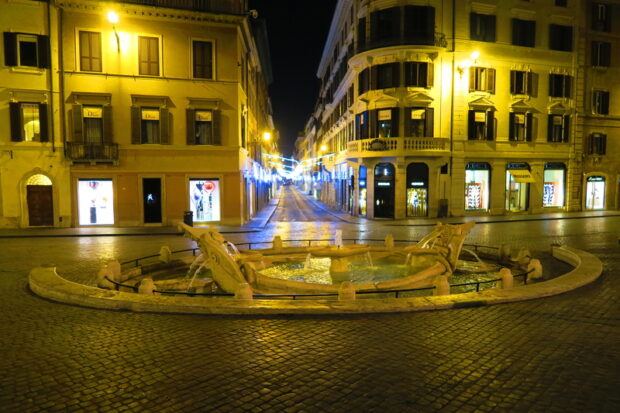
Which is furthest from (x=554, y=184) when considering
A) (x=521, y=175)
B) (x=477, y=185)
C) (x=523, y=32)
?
(x=523, y=32)

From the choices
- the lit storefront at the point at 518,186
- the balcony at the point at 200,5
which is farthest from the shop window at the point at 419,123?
the balcony at the point at 200,5

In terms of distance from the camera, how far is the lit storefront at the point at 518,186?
110ft

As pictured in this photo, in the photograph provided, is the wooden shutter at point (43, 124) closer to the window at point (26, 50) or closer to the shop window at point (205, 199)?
the window at point (26, 50)

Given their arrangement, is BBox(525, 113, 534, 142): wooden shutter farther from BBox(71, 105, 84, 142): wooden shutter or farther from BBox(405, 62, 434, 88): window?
BBox(71, 105, 84, 142): wooden shutter

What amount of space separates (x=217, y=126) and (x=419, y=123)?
14.5 meters

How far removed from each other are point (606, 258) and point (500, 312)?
881 centimetres

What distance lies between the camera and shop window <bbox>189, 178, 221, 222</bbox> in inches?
1056

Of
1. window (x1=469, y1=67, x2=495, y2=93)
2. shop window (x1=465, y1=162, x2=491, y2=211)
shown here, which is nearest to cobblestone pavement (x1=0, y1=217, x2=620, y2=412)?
shop window (x1=465, y1=162, x2=491, y2=211)

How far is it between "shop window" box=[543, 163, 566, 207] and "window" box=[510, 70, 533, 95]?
21.0ft

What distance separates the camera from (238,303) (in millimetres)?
8891

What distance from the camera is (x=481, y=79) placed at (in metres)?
32.0

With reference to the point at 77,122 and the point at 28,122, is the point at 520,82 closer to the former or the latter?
the point at 77,122

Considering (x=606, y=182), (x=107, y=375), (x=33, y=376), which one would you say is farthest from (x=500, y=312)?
(x=606, y=182)

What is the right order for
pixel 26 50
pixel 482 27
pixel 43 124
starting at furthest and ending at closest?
1. pixel 482 27
2. pixel 43 124
3. pixel 26 50
